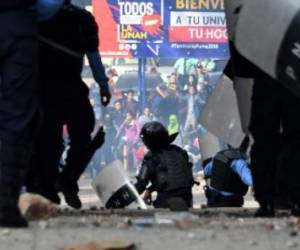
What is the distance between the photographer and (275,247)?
16.3ft

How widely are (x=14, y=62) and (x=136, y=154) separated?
34.7ft

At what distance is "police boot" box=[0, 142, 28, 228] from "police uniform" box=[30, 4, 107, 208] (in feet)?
5.81

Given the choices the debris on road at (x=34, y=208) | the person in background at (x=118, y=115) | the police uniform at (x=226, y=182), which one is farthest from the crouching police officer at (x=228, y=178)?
the person in background at (x=118, y=115)

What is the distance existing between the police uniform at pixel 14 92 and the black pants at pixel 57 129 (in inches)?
74.7

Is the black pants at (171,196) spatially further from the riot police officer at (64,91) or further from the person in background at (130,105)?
the person in background at (130,105)

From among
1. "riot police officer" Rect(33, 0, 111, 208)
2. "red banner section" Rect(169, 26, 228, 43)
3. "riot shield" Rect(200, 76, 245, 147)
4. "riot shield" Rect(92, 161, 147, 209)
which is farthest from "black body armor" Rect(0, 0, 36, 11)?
"red banner section" Rect(169, 26, 228, 43)

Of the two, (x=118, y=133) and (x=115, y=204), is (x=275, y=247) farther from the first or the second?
(x=118, y=133)

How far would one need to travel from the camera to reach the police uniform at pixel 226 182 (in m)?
8.55

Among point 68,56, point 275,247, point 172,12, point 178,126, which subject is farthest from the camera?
point 178,126

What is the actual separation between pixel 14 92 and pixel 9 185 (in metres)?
0.45

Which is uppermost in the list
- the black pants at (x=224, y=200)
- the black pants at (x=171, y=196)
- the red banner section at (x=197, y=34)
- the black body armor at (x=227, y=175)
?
the black body armor at (x=227, y=175)

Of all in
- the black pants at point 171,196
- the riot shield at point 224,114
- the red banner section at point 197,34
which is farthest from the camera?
the red banner section at point 197,34

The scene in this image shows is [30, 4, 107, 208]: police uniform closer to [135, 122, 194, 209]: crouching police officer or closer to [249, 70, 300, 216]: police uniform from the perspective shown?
[135, 122, 194, 209]: crouching police officer

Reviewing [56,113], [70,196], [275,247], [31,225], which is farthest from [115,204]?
[275,247]
